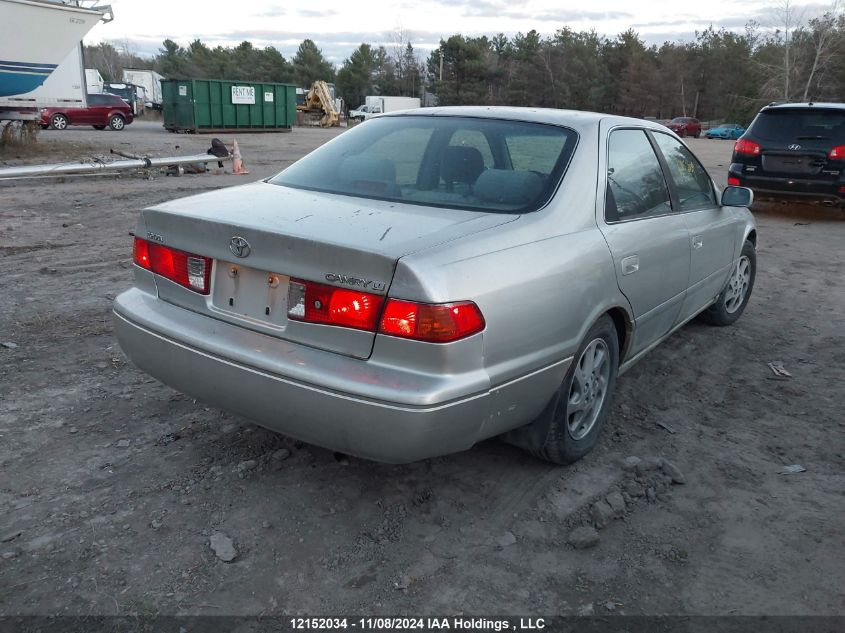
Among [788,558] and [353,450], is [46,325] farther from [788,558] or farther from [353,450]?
[788,558]

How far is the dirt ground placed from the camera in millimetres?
2504

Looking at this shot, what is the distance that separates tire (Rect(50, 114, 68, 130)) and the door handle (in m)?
29.9

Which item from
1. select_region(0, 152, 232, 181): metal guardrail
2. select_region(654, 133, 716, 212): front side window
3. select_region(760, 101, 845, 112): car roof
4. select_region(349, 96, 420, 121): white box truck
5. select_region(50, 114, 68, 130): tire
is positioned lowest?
select_region(0, 152, 232, 181): metal guardrail

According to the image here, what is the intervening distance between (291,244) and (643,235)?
1.89 m

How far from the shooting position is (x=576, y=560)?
2.71m

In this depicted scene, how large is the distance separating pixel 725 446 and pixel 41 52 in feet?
55.1

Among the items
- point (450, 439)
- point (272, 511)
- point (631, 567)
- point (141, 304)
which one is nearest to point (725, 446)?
point (631, 567)

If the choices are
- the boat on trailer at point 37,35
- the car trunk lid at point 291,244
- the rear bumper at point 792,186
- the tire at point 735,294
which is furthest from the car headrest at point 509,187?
the boat on trailer at point 37,35

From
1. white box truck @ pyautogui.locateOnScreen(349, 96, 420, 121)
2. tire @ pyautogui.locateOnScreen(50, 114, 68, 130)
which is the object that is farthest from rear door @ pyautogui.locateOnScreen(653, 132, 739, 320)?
white box truck @ pyautogui.locateOnScreen(349, 96, 420, 121)

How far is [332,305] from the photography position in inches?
102

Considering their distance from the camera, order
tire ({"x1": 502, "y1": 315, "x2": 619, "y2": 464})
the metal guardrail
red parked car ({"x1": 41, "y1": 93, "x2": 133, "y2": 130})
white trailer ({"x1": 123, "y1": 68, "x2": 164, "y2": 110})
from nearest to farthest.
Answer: tire ({"x1": 502, "y1": 315, "x2": 619, "y2": 464}), the metal guardrail, red parked car ({"x1": 41, "y1": 93, "x2": 133, "y2": 130}), white trailer ({"x1": 123, "y1": 68, "x2": 164, "y2": 110})

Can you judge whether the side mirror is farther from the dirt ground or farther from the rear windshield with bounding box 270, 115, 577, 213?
the rear windshield with bounding box 270, 115, 577, 213

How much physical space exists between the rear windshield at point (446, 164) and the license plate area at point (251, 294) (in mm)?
750

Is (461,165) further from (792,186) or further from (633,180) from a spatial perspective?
(792,186)
